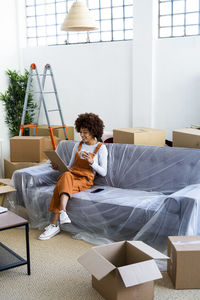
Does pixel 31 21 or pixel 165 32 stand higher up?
pixel 31 21

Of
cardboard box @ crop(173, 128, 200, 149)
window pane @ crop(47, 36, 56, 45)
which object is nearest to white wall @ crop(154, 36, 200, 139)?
cardboard box @ crop(173, 128, 200, 149)

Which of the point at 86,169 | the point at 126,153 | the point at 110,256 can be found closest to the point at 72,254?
the point at 110,256

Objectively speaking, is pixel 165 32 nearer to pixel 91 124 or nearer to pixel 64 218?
pixel 91 124

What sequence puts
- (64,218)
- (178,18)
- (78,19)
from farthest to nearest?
(178,18) → (78,19) → (64,218)

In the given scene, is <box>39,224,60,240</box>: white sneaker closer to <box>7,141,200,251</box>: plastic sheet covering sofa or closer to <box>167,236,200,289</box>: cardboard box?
<box>7,141,200,251</box>: plastic sheet covering sofa

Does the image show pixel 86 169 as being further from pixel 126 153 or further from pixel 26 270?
pixel 26 270

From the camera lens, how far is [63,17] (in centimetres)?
562

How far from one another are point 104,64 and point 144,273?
359 cm

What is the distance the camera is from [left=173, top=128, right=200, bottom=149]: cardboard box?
127 inches

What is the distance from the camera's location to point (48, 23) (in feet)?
18.9

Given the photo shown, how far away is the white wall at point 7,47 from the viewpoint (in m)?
5.35

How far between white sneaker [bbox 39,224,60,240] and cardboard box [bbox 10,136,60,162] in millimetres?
1248

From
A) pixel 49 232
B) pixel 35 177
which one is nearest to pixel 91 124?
pixel 35 177

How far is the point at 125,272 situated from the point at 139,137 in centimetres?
181
